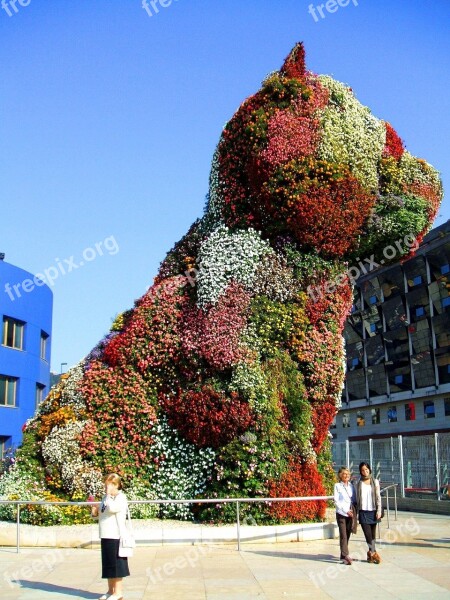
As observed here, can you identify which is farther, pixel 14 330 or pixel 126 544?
pixel 14 330

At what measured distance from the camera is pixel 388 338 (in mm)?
59438

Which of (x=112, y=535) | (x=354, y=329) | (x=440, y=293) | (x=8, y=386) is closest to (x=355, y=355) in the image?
(x=354, y=329)

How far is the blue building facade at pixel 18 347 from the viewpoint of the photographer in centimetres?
3997

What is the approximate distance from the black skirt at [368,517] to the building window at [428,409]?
46.9 metres

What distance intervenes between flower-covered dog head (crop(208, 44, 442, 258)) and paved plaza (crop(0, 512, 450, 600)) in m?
5.90

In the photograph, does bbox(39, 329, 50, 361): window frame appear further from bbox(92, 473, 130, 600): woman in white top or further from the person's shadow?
bbox(92, 473, 130, 600): woman in white top

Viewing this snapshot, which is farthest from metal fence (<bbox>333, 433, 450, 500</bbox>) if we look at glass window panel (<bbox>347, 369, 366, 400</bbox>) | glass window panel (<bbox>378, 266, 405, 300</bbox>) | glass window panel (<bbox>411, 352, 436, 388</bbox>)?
glass window panel (<bbox>347, 369, 366, 400</bbox>)

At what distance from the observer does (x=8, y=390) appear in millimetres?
40875

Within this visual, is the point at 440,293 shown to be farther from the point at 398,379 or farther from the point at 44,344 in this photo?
the point at 44,344

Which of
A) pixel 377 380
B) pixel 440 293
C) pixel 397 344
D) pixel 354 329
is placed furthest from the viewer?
pixel 354 329

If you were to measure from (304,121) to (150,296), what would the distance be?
4.82 metres

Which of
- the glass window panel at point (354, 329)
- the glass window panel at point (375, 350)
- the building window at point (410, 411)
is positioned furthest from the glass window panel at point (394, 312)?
the building window at point (410, 411)

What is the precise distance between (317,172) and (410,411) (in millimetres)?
48048

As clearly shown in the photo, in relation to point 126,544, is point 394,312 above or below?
above
